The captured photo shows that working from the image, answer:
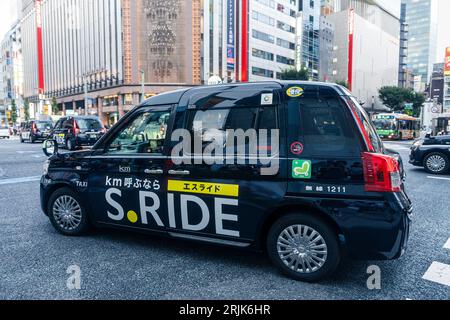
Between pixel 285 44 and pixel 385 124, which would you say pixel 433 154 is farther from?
pixel 285 44

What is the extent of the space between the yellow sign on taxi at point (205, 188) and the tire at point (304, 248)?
1.79 feet

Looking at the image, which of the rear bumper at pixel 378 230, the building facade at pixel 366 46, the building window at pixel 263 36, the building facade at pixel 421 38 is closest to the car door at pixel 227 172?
the rear bumper at pixel 378 230

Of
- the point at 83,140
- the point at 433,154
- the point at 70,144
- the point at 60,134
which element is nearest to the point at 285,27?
the point at 60,134

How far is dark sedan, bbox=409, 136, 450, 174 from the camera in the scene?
10680 millimetres

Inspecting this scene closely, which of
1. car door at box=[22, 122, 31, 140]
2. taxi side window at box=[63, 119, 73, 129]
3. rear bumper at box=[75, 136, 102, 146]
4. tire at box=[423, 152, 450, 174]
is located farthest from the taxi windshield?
car door at box=[22, 122, 31, 140]

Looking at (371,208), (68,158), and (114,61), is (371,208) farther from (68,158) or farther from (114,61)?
(114,61)

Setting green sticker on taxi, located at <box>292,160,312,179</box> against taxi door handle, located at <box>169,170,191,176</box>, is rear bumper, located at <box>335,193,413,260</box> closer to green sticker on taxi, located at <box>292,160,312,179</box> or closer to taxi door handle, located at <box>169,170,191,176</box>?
green sticker on taxi, located at <box>292,160,312,179</box>

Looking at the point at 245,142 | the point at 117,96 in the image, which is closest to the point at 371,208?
the point at 245,142

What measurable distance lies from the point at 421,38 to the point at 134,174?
201 metres

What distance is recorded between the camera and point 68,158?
4668mm

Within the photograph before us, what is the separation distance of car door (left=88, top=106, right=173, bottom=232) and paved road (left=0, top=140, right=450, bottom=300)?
1.39 ft

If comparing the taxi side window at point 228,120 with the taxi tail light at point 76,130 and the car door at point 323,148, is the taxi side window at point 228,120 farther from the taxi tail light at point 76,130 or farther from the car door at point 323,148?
the taxi tail light at point 76,130

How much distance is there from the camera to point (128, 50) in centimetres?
5394

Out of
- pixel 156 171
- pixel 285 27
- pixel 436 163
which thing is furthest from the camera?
pixel 285 27
